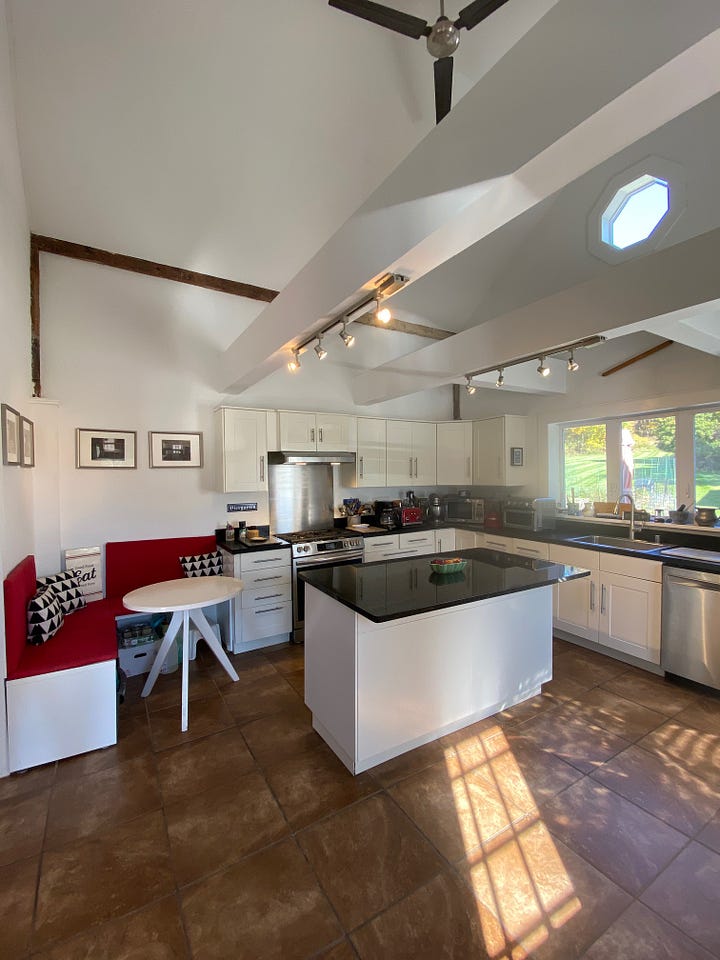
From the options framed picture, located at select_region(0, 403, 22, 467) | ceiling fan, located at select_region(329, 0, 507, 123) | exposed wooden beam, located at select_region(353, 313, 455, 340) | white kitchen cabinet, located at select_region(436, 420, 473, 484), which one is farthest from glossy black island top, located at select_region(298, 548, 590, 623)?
exposed wooden beam, located at select_region(353, 313, 455, 340)

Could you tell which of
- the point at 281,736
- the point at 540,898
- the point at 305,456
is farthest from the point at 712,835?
the point at 305,456

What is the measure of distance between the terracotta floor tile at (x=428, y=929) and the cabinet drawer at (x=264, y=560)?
2533 millimetres

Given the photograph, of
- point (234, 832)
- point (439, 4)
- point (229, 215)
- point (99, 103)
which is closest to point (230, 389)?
point (229, 215)

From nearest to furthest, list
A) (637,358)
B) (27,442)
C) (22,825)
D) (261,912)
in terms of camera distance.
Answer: (261,912) < (22,825) < (27,442) < (637,358)

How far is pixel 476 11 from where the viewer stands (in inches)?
77.3

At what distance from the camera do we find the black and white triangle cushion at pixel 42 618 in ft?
8.41

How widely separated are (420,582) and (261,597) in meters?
1.82

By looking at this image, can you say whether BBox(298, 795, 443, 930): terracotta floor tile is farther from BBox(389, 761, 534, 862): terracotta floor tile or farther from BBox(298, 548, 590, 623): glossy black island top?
BBox(298, 548, 590, 623): glossy black island top

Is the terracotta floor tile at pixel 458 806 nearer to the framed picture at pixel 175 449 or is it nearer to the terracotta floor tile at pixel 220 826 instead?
the terracotta floor tile at pixel 220 826

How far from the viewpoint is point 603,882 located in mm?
1579

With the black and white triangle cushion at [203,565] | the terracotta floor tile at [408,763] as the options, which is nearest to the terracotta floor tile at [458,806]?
the terracotta floor tile at [408,763]

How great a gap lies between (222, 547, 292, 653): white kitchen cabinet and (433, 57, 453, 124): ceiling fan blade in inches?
130

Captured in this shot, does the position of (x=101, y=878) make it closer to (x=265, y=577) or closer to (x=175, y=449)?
(x=265, y=577)

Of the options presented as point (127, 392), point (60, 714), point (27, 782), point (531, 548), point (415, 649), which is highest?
point (127, 392)
